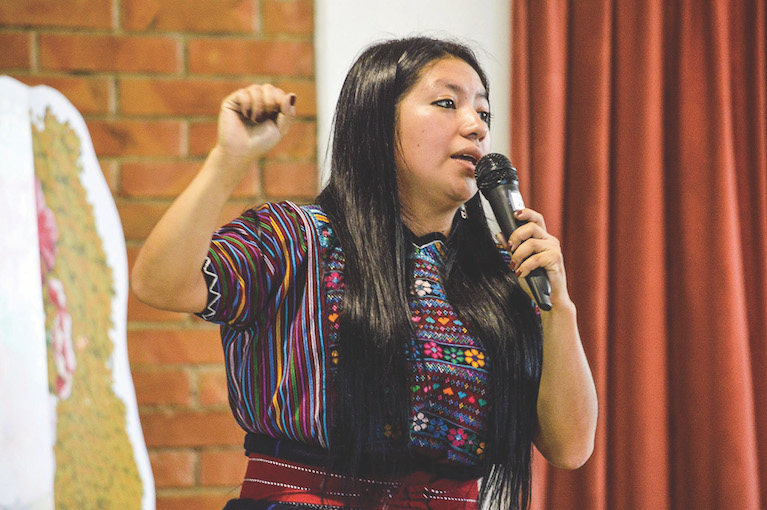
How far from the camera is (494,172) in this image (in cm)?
110

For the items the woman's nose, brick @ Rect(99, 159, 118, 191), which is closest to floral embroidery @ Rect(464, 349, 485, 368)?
the woman's nose

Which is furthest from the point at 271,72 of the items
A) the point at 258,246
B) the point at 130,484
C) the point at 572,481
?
the point at 572,481

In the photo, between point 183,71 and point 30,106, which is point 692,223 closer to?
point 183,71

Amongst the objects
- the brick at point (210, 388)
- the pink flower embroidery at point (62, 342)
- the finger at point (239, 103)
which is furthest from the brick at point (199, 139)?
the finger at point (239, 103)

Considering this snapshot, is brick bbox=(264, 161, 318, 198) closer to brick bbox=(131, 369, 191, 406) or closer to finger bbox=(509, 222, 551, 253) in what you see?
brick bbox=(131, 369, 191, 406)

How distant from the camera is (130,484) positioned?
1219 millimetres

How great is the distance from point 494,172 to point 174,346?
93 cm

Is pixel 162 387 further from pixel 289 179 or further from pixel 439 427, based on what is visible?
pixel 439 427

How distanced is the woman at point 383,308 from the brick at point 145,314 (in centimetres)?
66

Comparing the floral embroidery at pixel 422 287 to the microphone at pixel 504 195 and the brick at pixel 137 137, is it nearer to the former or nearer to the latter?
the microphone at pixel 504 195

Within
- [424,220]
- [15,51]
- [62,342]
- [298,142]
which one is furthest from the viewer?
[298,142]

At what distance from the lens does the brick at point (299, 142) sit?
1767 mm

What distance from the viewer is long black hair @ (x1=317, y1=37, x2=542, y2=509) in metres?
1.05

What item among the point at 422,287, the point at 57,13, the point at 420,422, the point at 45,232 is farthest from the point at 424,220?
the point at 57,13
